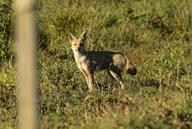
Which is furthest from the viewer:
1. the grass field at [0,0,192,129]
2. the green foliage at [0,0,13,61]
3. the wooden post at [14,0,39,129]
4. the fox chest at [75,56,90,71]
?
the green foliage at [0,0,13,61]

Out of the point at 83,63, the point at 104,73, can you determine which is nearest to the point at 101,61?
the point at 83,63

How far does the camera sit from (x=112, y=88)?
270 inches

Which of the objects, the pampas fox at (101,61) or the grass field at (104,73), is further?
the pampas fox at (101,61)

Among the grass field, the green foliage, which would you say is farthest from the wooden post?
the green foliage

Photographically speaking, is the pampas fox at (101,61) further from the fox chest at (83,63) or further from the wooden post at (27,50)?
the wooden post at (27,50)

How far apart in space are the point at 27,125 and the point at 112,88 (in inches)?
153

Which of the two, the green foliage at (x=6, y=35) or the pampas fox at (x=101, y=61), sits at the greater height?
the green foliage at (x=6, y=35)

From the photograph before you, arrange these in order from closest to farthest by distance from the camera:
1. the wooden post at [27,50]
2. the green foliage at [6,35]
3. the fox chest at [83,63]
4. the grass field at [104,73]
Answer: the wooden post at [27,50] → the grass field at [104,73] → the fox chest at [83,63] → the green foliage at [6,35]

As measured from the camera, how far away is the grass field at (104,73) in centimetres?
459

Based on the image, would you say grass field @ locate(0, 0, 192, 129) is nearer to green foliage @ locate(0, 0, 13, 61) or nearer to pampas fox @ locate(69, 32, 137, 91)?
green foliage @ locate(0, 0, 13, 61)

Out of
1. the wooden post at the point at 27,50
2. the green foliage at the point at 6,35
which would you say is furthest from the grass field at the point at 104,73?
the wooden post at the point at 27,50

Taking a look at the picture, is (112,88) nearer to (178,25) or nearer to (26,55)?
(26,55)

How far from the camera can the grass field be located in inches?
181

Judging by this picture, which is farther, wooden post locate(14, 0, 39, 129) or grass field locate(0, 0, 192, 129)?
grass field locate(0, 0, 192, 129)
